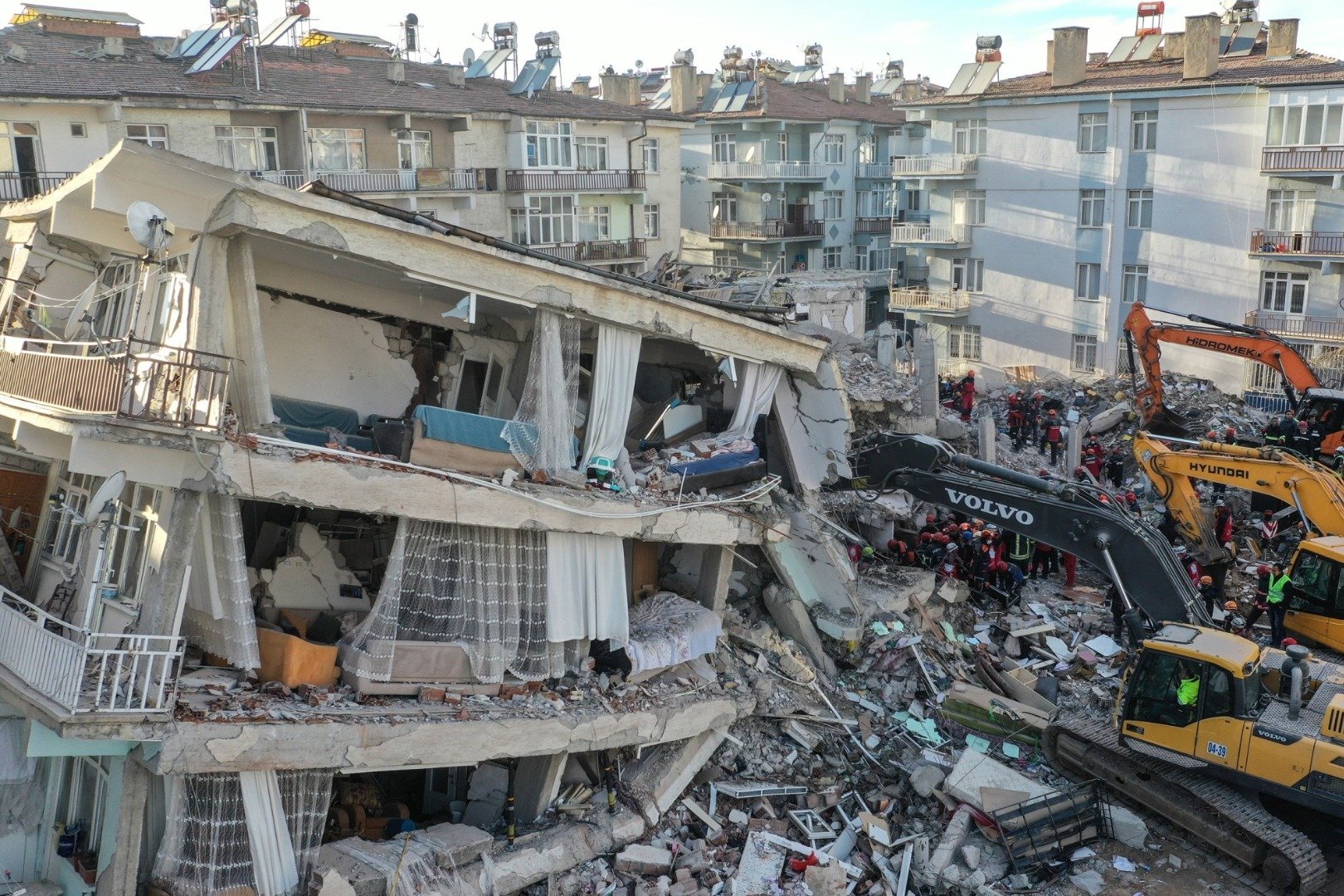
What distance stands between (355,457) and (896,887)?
Answer: 25.8 feet

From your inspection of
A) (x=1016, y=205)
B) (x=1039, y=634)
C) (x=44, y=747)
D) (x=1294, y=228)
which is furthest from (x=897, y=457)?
(x=1016, y=205)

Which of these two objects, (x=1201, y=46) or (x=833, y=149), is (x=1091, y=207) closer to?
(x=1201, y=46)

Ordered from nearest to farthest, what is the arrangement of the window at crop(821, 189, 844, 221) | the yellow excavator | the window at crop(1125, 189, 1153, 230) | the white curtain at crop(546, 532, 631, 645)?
the white curtain at crop(546, 532, 631, 645) → the yellow excavator → the window at crop(1125, 189, 1153, 230) → the window at crop(821, 189, 844, 221)

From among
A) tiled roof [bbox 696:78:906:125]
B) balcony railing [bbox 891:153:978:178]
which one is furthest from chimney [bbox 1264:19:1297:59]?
tiled roof [bbox 696:78:906:125]

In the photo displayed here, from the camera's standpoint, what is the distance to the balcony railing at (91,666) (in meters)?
11.3

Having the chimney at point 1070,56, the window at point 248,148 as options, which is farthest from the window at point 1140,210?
the window at point 248,148

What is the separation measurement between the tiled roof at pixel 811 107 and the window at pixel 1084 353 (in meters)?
14.0

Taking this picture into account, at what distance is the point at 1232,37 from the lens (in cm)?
3956

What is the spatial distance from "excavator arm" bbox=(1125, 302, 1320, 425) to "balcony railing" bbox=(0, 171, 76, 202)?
84.0 feet

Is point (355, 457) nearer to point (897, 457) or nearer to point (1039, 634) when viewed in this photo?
point (897, 457)

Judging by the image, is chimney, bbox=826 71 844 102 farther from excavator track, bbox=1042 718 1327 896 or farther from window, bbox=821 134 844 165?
excavator track, bbox=1042 718 1327 896

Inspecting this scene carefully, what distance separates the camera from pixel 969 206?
43.4m

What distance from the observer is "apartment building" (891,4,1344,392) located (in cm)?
3481

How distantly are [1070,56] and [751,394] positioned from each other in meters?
28.3
